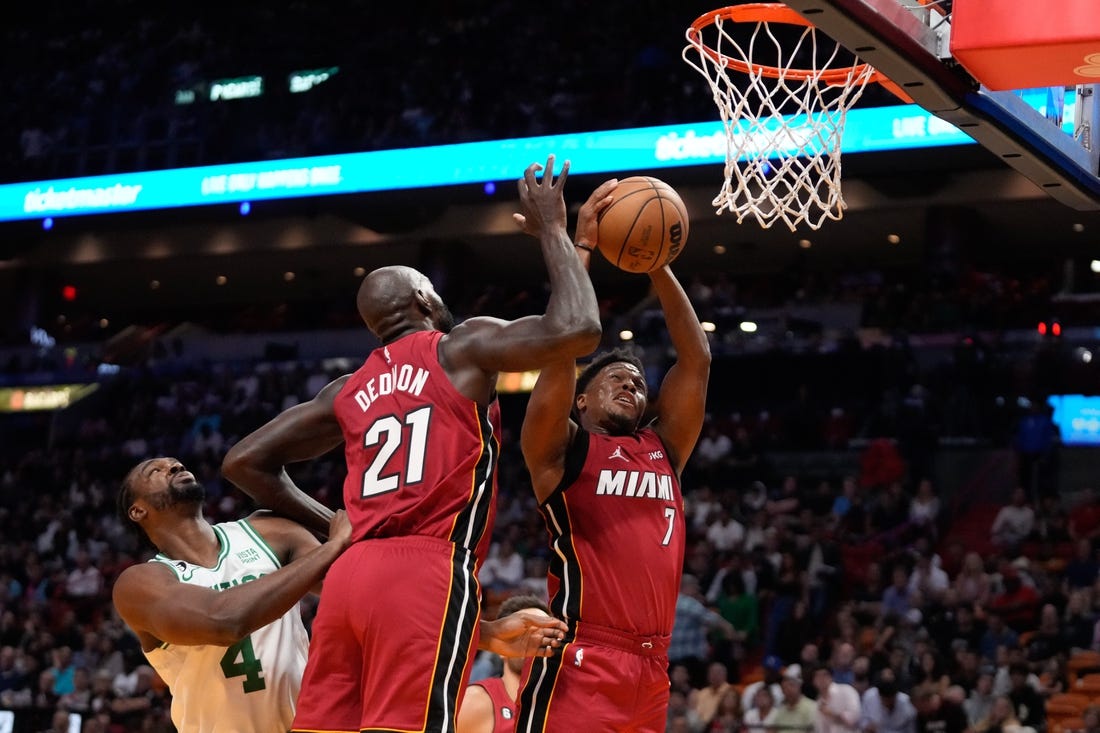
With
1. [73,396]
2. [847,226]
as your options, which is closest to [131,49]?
[73,396]

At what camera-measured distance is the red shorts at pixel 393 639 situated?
3.52 m

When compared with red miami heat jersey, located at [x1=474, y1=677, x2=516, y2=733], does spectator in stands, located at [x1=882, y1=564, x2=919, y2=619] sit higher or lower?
higher

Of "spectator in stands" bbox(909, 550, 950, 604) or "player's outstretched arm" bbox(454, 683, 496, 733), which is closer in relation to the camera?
"player's outstretched arm" bbox(454, 683, 496, 733)

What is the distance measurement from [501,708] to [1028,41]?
284 centimetres

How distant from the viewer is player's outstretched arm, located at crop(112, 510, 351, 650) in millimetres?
3752

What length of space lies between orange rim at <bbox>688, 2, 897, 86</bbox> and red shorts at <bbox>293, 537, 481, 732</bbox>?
7.73 feet

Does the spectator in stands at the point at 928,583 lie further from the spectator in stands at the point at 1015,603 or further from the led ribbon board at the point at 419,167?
the led ribbon board at the point at 419,167

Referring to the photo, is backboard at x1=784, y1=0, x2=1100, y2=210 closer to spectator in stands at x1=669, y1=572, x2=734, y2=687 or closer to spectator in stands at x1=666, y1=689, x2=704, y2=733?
spectator in stands at x1=666, y1=689, x2=704, y2=733

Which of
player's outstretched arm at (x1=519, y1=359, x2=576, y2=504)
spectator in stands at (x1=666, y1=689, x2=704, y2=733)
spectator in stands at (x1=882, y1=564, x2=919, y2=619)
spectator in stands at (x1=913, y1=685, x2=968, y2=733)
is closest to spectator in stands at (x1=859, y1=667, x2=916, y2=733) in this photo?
spectator in stands at (x1=913, y1=685, x2=968, y2=733)

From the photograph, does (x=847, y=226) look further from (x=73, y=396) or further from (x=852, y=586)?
(x=73, y=396)

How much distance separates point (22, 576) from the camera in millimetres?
16047

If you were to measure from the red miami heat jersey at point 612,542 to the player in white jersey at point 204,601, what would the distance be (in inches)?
29.4

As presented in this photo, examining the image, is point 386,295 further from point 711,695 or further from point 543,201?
point 711,695

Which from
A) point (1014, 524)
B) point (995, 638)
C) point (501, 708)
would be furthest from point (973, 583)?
point (501, 708)
